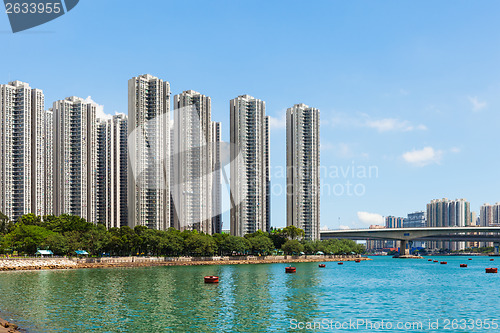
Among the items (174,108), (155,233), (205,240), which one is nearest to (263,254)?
(205,240)

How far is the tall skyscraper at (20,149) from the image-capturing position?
14250 centimetres

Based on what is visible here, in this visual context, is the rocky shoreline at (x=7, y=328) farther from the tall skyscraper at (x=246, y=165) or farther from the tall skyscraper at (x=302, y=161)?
the tall skyscraper at (x=302, y=161)

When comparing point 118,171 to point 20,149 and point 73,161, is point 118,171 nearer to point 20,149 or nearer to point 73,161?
point 73,161

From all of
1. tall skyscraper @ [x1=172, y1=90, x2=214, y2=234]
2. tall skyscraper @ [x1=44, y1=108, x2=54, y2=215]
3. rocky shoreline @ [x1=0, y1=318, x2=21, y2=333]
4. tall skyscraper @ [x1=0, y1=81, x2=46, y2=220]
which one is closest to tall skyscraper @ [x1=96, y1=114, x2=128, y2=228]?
tall skyscraper @ [x1=44, y1=108, x2=54, y2=215]

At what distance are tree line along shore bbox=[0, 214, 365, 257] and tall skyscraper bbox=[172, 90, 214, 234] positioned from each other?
19672mm

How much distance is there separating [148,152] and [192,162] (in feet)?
50.6

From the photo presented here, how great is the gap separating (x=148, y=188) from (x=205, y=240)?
2728cm

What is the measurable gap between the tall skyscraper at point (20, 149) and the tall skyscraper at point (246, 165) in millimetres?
61008

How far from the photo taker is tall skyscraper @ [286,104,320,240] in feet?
584

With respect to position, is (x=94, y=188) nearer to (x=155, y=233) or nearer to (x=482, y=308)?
(x=155, y=233)

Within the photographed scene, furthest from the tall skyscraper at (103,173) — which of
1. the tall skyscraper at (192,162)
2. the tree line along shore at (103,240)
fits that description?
the tree line along shore at (103,240)

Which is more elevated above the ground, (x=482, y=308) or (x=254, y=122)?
(x=254, y=122)

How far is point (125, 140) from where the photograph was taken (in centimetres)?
17462

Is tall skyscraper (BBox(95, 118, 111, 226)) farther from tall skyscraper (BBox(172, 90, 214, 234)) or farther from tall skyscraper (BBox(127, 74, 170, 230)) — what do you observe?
tall skyscraper (BBox(172, 90, 214, 234))
